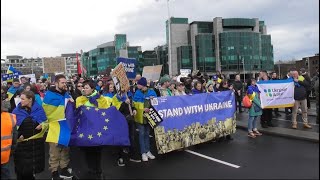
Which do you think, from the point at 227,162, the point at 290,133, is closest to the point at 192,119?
the point at 227,162

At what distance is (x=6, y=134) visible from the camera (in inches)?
187

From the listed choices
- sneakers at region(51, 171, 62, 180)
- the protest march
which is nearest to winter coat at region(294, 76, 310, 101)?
the protest march

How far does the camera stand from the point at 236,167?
6.92 meters

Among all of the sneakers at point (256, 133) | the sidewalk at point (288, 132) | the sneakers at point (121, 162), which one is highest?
the sidewalk at point (288, 132)

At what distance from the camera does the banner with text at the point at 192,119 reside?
8.17 m

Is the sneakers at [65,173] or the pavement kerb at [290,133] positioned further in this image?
the pavement kerb at [290,133]

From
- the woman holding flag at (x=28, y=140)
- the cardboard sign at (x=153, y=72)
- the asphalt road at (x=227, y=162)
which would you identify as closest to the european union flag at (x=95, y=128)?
the woman holding flag at (x=28, y=140)

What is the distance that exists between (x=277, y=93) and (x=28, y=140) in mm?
7998

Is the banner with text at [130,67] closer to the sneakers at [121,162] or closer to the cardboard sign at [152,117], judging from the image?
the cardboard sign at [152,117]

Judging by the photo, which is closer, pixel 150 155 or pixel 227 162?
pixel 227 162

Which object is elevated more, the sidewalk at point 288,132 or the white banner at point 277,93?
the white banner at point 277,93

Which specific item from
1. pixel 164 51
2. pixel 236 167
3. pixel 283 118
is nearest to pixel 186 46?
pixel 164 51

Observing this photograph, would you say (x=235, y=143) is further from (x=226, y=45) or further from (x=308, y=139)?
(x=226, y=45)

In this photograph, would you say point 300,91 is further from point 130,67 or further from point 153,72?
point 153,72
